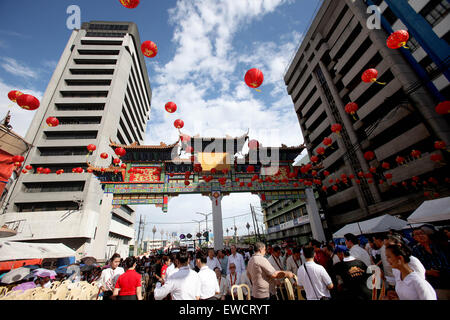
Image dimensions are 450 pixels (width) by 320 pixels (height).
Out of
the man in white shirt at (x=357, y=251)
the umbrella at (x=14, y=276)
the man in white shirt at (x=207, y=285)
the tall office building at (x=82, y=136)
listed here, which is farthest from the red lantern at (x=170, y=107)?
the tall office building at (x=82, y=136)

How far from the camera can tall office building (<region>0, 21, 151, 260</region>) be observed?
18234 mm

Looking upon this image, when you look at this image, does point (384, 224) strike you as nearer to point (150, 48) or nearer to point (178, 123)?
point (178, 123)

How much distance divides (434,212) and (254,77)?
27.9 ft

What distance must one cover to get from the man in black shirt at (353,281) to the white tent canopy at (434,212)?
635 cm

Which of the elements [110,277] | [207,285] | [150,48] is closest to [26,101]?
[150,48]

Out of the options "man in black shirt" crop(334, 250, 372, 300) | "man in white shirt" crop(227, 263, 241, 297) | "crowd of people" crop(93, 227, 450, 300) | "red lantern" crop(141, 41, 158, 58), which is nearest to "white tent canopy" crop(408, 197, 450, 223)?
"crowd of people" crop(93, 227, 450, 300)

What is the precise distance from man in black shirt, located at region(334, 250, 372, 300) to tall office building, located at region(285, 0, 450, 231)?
9.67 meters

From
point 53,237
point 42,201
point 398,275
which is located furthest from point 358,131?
point 42,201

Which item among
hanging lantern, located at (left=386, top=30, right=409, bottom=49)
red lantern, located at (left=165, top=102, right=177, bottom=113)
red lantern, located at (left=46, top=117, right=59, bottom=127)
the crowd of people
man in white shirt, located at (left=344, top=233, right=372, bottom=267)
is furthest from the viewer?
red lantern, located at (left=46, top=117, right=59, bottom=127)

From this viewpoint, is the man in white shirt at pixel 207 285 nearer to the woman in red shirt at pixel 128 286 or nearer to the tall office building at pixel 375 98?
the woman in red shirt at pixel 128 286

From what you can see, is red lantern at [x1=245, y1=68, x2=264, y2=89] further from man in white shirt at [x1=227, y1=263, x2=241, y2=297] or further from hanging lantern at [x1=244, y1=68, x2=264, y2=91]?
man in white shirt at [x1=227, y1=263, x2=241, y2=297]

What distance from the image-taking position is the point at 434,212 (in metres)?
7.19

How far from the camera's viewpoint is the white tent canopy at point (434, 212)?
6.83 metres
